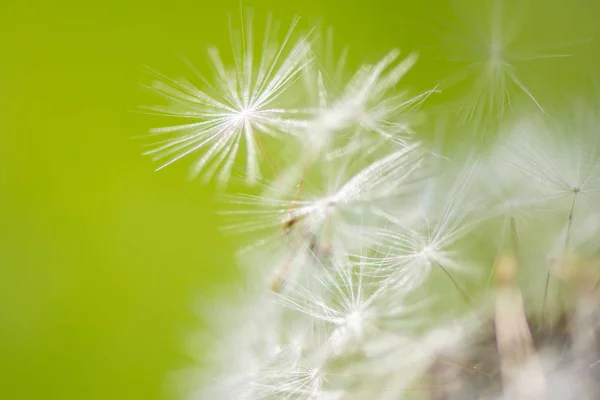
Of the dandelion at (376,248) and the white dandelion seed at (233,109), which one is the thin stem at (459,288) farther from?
the white dandelion seed at (233,109)

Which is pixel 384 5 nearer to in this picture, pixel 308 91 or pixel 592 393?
pixel 308 91

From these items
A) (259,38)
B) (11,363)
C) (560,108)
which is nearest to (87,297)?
(11,363)

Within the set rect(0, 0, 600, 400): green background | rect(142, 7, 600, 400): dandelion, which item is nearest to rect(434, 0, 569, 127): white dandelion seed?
rect(142, 7, 600, 400): dandelion

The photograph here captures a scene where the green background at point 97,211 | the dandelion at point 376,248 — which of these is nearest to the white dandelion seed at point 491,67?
the dandelion at point 376,248

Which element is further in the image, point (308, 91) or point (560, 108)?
point (560, 108)

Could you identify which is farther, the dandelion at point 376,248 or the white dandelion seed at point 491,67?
the white dandelion seed at point 491,67
